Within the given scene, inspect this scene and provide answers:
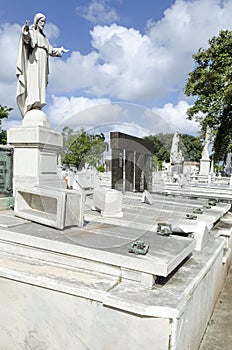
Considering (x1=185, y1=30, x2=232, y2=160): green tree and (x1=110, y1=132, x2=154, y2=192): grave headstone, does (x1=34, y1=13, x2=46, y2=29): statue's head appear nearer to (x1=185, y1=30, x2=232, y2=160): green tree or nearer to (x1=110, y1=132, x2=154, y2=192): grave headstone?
(x1=110, y1=132, x2=154, y2=192): grave headstone

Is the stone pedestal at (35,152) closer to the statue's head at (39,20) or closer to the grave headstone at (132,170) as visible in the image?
the statue's head at (39,20)

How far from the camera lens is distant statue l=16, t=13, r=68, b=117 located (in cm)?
645

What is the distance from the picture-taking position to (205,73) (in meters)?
14.6

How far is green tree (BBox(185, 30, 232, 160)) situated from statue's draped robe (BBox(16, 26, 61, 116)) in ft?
31.5

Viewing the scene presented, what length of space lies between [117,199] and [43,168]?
6.89 ft

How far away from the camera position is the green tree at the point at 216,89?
555 inches

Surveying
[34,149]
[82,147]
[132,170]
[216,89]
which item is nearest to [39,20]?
[34,149]

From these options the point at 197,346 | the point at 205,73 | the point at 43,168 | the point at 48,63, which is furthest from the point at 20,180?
the point at 205,73

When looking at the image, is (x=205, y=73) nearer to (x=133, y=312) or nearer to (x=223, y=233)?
(x=223, y=233)

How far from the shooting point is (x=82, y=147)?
4879 millimetres

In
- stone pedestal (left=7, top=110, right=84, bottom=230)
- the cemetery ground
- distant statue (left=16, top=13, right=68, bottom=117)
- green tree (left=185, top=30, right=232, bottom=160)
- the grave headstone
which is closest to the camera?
the cemetery ground

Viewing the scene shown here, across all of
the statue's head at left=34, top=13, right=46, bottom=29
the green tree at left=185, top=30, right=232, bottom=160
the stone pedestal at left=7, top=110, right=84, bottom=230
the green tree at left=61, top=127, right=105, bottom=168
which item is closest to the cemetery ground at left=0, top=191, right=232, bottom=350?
the green tree at left=61, top=127, right=105, bottom=168

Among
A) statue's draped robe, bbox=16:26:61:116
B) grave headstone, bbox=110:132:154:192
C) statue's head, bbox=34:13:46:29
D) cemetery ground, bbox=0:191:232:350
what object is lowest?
cemetery ground, bbox=0:191:232:350

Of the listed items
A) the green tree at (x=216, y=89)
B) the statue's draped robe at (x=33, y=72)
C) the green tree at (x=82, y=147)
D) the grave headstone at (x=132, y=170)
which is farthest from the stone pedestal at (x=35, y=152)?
the green tree at (x=216, y=89)
